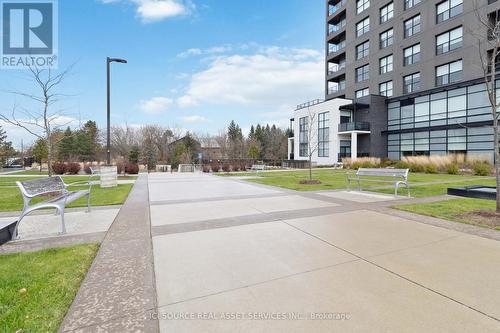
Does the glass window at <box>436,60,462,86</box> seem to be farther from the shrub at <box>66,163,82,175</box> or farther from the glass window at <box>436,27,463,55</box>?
the shrub at <box>66,163,82,175</box>

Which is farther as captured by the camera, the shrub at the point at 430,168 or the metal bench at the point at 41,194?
the shrub at the point at 430,168

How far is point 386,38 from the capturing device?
34.7 meters

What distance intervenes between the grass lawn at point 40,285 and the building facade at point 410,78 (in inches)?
1104

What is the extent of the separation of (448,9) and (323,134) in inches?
768

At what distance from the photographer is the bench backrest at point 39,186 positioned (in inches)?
208

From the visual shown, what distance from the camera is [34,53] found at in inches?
397

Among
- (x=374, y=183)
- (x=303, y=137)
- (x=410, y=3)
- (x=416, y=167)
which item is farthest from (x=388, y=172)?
(x=303, y=137)

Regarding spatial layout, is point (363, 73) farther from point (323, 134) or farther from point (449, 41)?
point (449, 41)

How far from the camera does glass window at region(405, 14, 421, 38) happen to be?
3081cm

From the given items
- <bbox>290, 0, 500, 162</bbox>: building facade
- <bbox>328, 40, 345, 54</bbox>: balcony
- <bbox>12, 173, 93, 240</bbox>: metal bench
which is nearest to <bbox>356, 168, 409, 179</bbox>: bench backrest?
<bbox>12, 173, 93, 240</bbox>: metal bench

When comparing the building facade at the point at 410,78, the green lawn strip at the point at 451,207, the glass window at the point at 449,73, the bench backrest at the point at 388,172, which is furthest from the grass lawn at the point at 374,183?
the glass window at the point at 449,73

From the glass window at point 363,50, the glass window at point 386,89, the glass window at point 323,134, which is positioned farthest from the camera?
the glass window at point 323,134

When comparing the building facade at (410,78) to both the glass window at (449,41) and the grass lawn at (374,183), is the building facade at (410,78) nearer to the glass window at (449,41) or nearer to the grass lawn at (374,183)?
the glass window at (449,41)

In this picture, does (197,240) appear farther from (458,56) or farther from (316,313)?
(458,56)
